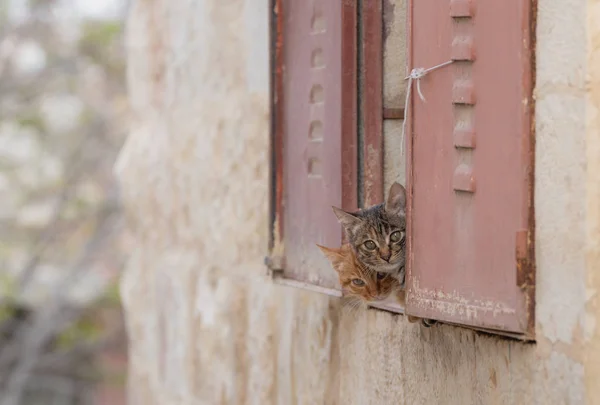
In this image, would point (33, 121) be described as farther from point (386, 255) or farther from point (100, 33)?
point (386, 255)

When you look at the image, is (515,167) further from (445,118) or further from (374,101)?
(374,101)

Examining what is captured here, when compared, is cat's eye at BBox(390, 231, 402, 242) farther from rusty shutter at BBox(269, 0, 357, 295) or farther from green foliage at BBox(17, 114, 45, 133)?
green foliage at BBox(17, 114, 45, 133)

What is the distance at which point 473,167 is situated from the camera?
200 centimetres

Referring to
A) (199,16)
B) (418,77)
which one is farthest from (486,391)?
(199,16)

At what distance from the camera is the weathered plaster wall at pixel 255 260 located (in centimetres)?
179

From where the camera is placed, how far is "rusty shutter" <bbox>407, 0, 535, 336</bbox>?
1883mm

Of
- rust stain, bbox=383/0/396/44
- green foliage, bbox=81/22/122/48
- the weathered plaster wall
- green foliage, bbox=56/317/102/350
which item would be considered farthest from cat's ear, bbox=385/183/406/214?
green foliage, bbox=81/22/122/48

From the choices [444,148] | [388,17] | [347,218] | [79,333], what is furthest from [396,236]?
[79,333]

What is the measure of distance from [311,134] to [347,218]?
40 centimetres

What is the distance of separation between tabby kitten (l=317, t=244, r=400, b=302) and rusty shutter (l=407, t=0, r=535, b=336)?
325 mm

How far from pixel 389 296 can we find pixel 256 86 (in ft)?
3.63

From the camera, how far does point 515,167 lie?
1.89 metres

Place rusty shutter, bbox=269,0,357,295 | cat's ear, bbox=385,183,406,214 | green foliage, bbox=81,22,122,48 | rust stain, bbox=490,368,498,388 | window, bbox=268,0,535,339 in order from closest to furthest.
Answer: window, bbox=268,0,535,339, rust stain, bbox=490,368,498,388, cat's ear, bbox=385,183,406,214, rusty shutter, bbox=269,0,357,295, green foliage, bbox=81,22,122,48

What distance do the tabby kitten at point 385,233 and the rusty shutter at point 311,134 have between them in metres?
0.16
